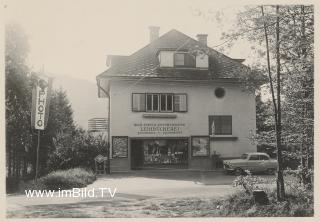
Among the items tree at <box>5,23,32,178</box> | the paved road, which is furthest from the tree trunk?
tree at <box>5,23,32,178</box>

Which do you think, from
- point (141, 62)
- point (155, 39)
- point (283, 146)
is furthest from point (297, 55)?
point (155, 39)

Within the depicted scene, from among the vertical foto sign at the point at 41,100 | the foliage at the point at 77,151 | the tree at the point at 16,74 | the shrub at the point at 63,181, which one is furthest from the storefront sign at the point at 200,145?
the tree at the point at 16,74

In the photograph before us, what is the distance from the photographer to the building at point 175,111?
18281mm

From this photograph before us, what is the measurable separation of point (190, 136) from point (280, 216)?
9.95 meters

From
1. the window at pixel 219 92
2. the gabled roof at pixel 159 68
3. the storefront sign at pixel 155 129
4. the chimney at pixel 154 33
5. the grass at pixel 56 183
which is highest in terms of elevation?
the chimney at pixel 154 33

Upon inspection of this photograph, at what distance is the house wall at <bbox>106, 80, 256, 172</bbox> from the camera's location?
18.4 metres

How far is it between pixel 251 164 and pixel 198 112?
3.57 metres

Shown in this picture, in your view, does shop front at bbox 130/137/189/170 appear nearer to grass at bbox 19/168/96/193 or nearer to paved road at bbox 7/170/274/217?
paved road at bbox 7/170/274/217

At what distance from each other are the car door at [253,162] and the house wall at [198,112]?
1.87 metres

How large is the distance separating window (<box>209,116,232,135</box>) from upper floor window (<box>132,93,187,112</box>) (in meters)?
1.26

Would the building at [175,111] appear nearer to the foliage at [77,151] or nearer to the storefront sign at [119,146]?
the storefront sign at [119,146]

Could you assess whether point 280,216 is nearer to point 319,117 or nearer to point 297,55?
point 319,117

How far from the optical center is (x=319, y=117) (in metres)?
9.06

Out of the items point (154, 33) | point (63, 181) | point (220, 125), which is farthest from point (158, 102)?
point (63, 181)
